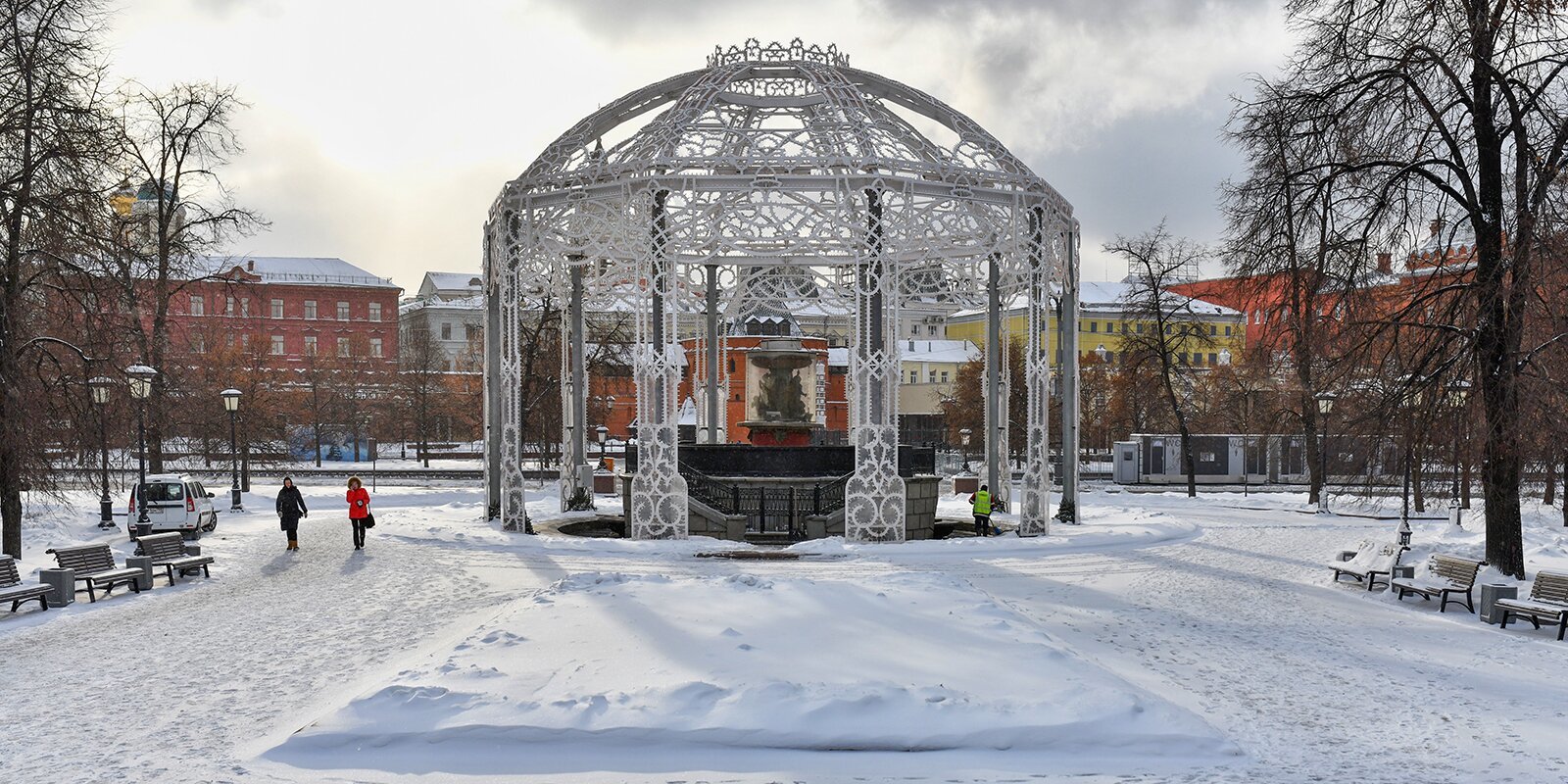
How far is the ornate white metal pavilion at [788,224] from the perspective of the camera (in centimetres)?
2208

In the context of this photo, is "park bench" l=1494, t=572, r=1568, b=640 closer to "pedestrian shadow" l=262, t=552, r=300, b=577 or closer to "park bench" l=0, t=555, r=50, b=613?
"pedestrian shadow" l=262, t=552, r=300, b=577

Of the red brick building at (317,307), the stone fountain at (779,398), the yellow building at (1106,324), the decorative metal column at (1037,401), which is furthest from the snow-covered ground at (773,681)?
the red brick building at (317,307)

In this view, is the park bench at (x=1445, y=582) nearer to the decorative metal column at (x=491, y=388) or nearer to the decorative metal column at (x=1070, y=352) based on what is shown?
the decorative metal column at (x=1070, y=352)

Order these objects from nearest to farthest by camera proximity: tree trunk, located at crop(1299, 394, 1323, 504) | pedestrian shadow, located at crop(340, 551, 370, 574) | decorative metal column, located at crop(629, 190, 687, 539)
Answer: pedestrian shadow, located at crop(340, 551, 370, 574), decorative metal column, located at crop(629, 190, 687, 539), tree trunk, located at crop(1299, 394, 1323, 504)

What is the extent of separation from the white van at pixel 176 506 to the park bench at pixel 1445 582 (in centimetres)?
2109

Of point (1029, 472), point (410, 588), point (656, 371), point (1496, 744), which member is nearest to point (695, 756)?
point (1496, 744)

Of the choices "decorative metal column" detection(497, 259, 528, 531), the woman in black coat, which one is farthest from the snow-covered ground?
"decorative metal column" detection(497, 259, 528, 531)

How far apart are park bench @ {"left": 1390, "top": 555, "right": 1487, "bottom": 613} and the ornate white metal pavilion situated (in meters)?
7.85

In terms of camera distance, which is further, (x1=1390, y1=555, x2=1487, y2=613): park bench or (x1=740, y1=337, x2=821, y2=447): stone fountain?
(x1=740, y1=337, x2=821, y2=447): stone fountain

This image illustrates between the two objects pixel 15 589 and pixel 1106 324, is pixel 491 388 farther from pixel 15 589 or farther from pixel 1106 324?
pixel 1106 324

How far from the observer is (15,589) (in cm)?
1487

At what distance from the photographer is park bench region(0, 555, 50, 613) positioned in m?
14.7

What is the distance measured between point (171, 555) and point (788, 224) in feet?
39.5

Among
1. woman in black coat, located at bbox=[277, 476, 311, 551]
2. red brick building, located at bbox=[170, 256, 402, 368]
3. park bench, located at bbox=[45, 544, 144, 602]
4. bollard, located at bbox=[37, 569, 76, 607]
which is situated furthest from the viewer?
red brick building, located at bbox=[170, 256, 402, 368]
